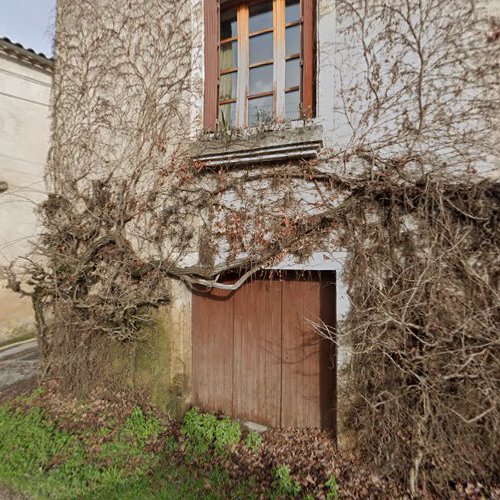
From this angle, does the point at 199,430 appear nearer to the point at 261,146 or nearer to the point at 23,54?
the point at 261,146

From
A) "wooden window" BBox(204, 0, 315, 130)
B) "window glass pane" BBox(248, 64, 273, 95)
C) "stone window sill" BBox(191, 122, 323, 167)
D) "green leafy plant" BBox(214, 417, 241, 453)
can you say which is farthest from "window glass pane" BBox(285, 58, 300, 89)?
"green leafy plant" BBox(214, 417, 241, 453)

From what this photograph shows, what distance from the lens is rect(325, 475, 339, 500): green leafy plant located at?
261 centimetres

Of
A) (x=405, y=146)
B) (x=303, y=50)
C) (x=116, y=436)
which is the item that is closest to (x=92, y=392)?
(x=116, y=436)

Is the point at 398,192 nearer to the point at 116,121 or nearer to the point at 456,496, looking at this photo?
the point at 456,496

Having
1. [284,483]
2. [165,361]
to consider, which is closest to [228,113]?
[165,361]

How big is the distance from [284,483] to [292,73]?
456 cm

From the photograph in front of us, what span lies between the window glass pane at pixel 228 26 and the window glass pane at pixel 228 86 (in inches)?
21.2

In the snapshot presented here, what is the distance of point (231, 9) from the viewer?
389 centimetres

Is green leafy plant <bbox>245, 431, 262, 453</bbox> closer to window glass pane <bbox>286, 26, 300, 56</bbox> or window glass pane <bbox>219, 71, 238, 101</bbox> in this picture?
window glass pane <bbox>219, 71, 238, 101</bbox>

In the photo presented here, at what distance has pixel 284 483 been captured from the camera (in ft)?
9.09

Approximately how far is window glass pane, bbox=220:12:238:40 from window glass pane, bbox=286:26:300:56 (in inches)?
30.5

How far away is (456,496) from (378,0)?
4867 mm

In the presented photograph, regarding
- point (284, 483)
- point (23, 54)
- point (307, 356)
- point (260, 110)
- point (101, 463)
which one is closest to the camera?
point (284, 483)

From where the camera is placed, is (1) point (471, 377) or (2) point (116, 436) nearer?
(1) point (471, 377)
